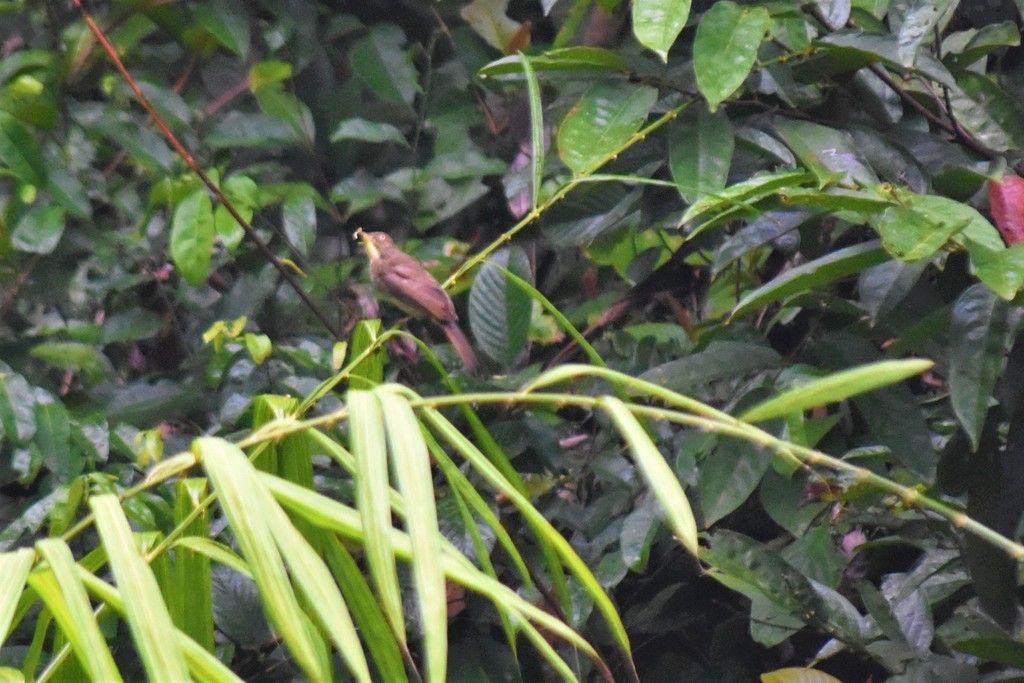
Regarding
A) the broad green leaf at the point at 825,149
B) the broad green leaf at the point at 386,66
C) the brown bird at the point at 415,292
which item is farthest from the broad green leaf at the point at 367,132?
the broad green leaf at the point at 825,149

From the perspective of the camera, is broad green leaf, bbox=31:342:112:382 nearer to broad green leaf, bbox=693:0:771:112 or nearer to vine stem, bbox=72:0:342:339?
vine stem, bbox=72:0:342:339

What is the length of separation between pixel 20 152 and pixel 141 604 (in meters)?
1.57

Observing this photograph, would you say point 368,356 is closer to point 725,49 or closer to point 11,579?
point 11,579

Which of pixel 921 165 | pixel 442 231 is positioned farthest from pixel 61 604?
pixel 442 231

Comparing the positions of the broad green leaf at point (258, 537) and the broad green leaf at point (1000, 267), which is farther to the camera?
the broad green leaf at point (1000, 267)

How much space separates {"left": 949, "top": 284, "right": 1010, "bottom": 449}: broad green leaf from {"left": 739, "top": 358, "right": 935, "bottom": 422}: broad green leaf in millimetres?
450

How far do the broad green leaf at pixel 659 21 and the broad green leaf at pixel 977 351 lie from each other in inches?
16.5

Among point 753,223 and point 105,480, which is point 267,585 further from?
point 105,480

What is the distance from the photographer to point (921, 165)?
4.61 feet

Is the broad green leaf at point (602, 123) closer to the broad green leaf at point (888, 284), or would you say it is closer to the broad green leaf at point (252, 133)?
the broad green leaf at point (888, 284)

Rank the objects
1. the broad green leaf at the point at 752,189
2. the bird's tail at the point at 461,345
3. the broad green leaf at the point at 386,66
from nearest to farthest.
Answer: the broad green leaf at the point at 752,189 < the bird's tail at the point at 461,345 < the broad green leaf at the point at 386,66

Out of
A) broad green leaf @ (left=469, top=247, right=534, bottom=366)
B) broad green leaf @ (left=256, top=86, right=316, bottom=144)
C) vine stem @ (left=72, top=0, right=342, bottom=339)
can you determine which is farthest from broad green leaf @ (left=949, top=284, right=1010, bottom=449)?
broad green leaf @ (left=256, top=86, right=316, bottom=144)

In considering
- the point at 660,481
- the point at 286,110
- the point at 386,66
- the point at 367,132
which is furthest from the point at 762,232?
the point at 286,110

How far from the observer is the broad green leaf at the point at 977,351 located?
3.79ft
